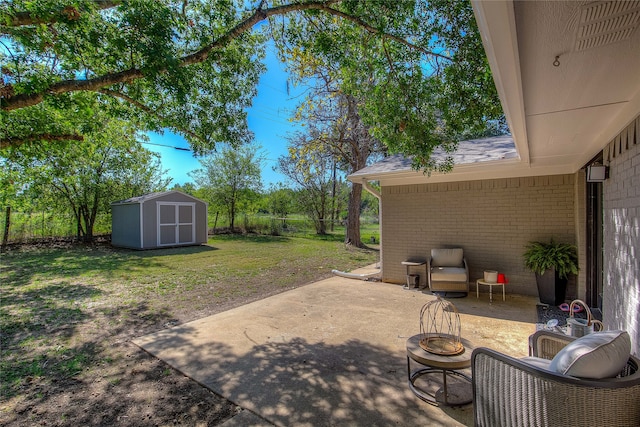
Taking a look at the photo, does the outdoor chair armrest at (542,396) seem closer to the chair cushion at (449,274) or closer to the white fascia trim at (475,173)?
the white fascia trim at (475,173)

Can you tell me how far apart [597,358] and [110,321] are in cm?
529

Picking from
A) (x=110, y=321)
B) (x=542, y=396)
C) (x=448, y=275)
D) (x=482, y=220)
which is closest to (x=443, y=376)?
(x=542, y=396)

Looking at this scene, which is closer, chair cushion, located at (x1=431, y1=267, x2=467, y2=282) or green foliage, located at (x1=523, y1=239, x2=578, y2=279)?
green foliage, located at (x1=523, y1=239, x2=578, y2=279)

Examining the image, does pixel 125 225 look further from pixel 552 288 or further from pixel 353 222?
pixel 552 288

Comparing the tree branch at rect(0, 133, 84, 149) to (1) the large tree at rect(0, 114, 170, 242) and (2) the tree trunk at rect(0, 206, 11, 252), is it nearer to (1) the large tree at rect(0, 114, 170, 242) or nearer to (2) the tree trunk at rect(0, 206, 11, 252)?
(1) the large tree at rect(0, 114, 170, 242)

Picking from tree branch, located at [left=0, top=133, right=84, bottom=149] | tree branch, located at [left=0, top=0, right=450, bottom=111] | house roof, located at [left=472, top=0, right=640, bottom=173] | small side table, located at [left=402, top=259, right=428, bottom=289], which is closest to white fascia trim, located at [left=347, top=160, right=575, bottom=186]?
small side table, located at [left=402, top=259, right=428, bottom=289]

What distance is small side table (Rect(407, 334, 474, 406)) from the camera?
7.52 feet

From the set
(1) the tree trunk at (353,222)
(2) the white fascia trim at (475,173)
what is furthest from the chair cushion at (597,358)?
(1) the tree trunk at (353,222)

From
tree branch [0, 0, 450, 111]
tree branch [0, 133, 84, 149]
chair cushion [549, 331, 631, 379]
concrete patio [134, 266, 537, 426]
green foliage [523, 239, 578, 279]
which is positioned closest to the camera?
chair cushion [549, 331, 631, 379]

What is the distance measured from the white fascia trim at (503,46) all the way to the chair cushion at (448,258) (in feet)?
13.4

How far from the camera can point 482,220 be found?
5934mm

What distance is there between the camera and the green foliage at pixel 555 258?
4957mm

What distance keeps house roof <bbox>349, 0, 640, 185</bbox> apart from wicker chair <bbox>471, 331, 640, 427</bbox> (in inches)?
62.5

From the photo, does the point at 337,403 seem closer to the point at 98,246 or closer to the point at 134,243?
the point at 134,243
